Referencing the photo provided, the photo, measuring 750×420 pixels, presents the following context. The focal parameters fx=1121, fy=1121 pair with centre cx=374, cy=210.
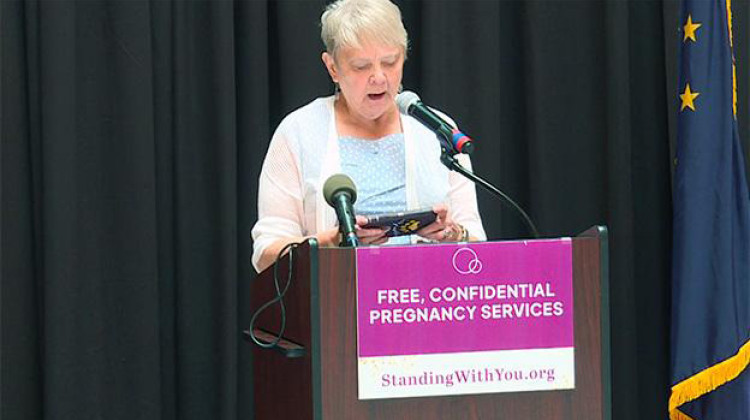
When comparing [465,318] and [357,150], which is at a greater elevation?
[357,150]

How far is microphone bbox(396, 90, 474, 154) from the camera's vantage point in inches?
85.4

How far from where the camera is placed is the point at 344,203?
2053mm

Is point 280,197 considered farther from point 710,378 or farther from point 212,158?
point 710,378

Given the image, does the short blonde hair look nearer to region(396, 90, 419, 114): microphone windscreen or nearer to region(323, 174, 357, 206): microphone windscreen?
region(396, 90, 419, 114): microphone windscreen

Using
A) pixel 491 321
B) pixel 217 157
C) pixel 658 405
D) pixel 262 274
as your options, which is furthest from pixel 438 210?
pixel 658 405

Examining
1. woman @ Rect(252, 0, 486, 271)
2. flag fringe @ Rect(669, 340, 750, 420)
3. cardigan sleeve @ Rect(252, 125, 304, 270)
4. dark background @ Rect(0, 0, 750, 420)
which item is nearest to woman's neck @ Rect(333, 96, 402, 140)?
woman @ Rect(252, 0, 486, 271)

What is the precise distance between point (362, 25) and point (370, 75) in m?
0.11

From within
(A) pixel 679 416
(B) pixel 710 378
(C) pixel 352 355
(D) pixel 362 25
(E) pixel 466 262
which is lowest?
(A) pixel 679 416

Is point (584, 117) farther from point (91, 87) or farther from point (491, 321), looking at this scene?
point (491, 321)

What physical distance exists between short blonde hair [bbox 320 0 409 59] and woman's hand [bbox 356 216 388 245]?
54 centimetres

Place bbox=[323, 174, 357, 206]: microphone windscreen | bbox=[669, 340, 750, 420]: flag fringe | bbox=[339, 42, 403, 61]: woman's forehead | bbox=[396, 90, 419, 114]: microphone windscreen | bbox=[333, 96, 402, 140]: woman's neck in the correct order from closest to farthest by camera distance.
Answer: bbox=[323, 174, 357, 206]: microphone windscreen < bbox=[396, 90, 419, 114]: microphone windscreen < bbox=[339, 42, 403, 61]: woman's forehead < bbox=[333, 96, 402, 140]: woman's neck < bbox=[669, 340, 750, 420]: flag fringe

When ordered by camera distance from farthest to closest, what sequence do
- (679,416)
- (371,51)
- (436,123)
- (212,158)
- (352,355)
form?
(679,416), (212,158), (371,51), (436,123), (352,355)

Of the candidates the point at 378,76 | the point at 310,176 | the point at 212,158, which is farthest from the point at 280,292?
the point at 212,158

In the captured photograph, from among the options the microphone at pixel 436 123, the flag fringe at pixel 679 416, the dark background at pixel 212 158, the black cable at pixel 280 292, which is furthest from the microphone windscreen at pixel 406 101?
the flag fringe at pixel 679 416
